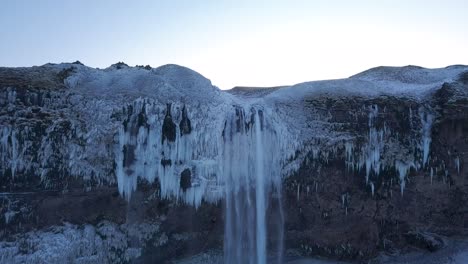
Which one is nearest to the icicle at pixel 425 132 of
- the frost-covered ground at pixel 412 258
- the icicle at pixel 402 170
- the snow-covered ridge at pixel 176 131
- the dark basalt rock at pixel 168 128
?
the snow-covered ridge at pixel 176 131

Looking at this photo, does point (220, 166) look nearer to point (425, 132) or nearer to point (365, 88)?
point (365, 88)

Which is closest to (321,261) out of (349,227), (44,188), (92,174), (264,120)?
(349,227)

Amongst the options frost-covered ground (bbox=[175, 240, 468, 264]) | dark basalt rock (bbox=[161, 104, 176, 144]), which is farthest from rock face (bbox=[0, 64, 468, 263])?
frost-covered ground (bbox=[175, 240, 468, 264])

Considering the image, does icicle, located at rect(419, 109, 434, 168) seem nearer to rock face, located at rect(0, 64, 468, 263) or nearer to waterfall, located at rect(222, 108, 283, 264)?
rock face, located at rect(0, 64, 468, 263)

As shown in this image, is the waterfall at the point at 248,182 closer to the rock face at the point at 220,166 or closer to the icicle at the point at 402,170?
the rock face at the point at 220,166

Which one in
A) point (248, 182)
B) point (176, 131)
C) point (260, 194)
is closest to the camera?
point (176, 131)

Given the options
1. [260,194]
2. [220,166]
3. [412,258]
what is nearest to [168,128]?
[220,166]
